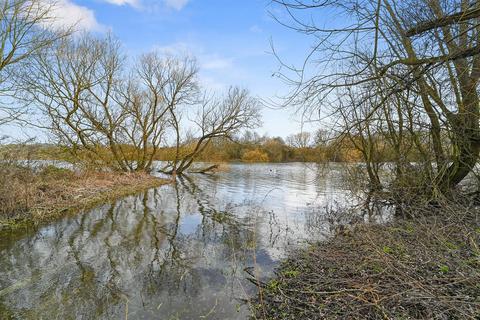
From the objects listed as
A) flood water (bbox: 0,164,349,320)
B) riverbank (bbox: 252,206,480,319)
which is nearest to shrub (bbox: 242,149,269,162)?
flood water (bbox: 0,164,349,320)

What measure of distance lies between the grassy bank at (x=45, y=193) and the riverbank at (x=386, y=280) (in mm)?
6920

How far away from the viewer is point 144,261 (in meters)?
5.22

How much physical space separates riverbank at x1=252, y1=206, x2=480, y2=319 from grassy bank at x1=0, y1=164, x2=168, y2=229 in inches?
272

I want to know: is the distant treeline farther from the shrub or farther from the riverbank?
the shrub

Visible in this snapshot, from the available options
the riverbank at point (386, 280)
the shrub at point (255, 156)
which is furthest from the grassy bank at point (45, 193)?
the shrub at point (255, 156)

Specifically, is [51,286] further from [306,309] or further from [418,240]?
[418,240]

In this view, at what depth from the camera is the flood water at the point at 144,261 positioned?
3713 mm

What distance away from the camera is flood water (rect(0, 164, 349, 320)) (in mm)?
3713

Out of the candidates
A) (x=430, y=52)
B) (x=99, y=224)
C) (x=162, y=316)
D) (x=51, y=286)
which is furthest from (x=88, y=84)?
Result: (x=430, y=52)

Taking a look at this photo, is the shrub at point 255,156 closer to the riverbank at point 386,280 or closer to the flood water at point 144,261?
the flood water at point 144,261

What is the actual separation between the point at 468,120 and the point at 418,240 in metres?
3.01

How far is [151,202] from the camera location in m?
11.2

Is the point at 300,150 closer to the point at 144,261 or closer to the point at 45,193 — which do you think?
the point at 144,261

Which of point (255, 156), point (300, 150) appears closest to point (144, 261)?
point (300, 150)
